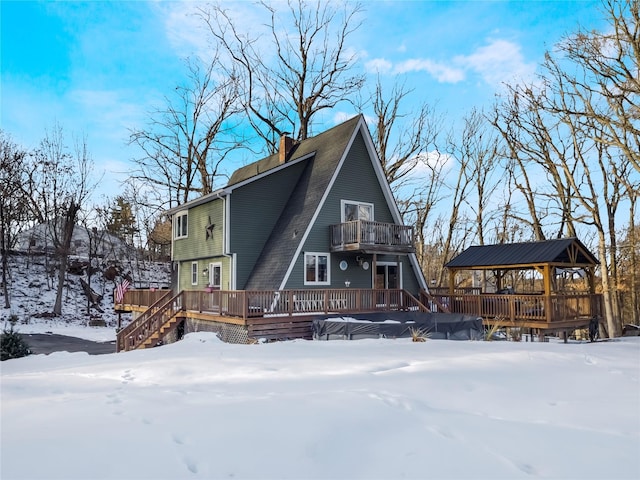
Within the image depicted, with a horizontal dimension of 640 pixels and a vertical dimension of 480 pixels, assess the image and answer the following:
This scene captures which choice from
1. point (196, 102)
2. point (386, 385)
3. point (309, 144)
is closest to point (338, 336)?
point (386, 385)

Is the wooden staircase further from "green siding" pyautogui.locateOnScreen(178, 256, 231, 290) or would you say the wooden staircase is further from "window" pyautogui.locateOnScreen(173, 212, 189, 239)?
"window" pyautogui.locateOnScreen(173, 212, 189, 239)

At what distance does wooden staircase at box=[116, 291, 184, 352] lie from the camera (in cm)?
1678

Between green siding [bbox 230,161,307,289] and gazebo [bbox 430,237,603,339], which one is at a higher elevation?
green siding [bbox 230,161,307,289]

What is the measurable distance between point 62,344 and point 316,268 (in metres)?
11.4

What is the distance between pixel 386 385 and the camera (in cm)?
575

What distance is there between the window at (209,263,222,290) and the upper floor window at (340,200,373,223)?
5809 millimetres

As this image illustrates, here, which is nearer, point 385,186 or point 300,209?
point 300,209

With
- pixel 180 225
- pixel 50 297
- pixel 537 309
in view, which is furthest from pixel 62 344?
pixel 537 309

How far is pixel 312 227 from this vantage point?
18062mm

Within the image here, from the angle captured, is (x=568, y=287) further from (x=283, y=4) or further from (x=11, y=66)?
(x=11, y=66)

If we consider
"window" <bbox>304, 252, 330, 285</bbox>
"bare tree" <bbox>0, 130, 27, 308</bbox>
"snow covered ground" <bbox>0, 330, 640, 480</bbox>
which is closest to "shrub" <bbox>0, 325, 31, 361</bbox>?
"snow covered ground" <bbox>0, 330, 640, 480</bbox>

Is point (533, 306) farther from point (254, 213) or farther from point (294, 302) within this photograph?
point (254, 213)

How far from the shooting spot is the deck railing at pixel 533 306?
1644 cm

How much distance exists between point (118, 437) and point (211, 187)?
94.8ft
